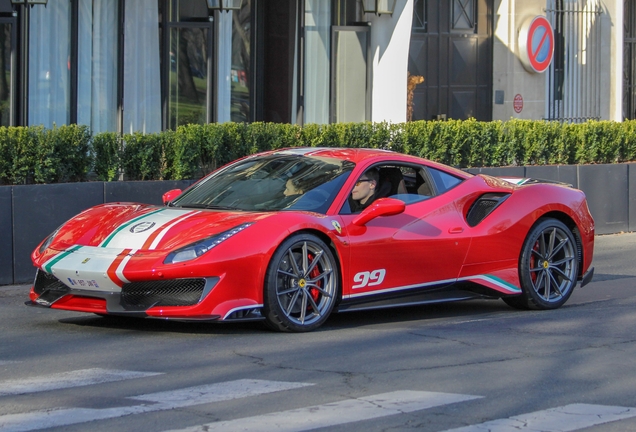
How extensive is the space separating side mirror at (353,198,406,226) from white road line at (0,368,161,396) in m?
2.32

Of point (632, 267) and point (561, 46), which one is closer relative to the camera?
point (632, 267)

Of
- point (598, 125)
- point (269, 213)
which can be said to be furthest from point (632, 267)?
point (269, 213)

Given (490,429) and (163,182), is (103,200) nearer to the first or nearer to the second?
(163,182)

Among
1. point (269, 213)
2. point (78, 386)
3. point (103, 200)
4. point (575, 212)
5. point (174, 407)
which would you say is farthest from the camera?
point (103, 200)

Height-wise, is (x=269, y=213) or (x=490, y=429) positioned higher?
(x=269, y=213)

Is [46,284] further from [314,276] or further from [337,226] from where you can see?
[337,226]

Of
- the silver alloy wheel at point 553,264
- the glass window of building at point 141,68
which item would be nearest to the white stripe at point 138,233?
the silver alloy wheel at point 553,264

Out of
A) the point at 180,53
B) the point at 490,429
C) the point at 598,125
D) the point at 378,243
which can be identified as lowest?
the point at 490,429

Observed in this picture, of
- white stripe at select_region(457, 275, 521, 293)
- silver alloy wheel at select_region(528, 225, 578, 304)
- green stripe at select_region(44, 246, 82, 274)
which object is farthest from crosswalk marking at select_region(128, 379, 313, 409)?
silver alloy wheel at select_region(528, 225, 578, 304)

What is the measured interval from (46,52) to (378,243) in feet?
27.4

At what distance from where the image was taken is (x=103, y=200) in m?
11.0

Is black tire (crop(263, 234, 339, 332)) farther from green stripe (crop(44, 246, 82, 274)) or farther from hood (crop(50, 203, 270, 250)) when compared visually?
green stripe (crop(44, 246, 82, 274))

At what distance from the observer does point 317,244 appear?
777cm

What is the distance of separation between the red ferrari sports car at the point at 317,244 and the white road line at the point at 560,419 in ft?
8.32
